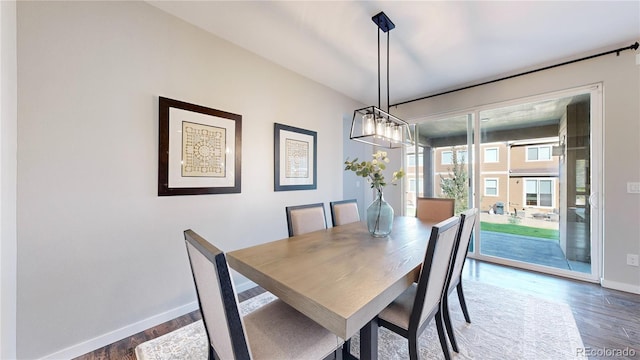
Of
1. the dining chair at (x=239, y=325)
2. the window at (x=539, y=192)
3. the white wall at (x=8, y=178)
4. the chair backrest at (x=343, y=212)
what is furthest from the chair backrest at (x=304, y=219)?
the window at (x=539, y=192)

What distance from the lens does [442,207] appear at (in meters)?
2.60

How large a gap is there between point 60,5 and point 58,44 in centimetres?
26

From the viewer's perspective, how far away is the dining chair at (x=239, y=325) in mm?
778

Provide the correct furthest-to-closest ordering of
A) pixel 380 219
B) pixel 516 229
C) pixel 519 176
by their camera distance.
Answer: pixel 516 229
pixel 519 176
pixel 380 219

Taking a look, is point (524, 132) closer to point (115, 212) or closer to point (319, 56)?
point (319, 56)

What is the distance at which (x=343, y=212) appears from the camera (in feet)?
8.04

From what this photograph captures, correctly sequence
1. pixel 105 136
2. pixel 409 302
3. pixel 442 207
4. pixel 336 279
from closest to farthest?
1. pixel 336 279
2. pixel 409 302
3. pixel 105 136
4. pixel 442 207

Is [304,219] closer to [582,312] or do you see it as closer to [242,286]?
[242,286]

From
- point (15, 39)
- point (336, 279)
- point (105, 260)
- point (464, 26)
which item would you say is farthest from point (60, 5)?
point (464, 26)

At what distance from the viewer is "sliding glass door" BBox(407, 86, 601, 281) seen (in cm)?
272

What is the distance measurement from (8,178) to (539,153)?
16.2ft

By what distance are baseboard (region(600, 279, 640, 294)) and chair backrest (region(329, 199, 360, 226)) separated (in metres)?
2.74

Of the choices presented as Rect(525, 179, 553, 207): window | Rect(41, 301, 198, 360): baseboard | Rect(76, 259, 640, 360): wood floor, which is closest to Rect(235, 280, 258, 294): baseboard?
Rect(76, 259, 640, 360): wood floor

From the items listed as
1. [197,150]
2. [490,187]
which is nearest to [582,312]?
[490,187]
